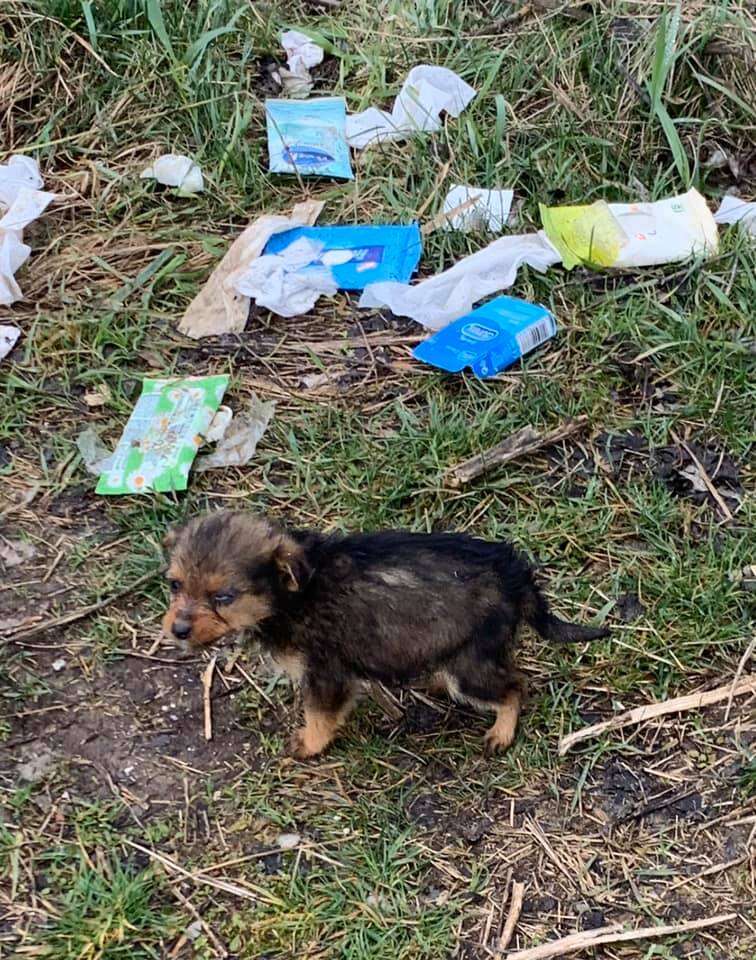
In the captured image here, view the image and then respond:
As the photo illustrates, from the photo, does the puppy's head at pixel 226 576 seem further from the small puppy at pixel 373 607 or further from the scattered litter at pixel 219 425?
the scattered litter at pixel 219 425

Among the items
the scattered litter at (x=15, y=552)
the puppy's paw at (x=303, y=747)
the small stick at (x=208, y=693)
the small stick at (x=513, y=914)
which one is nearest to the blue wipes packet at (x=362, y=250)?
the scattered litter at (x=15, y=552)

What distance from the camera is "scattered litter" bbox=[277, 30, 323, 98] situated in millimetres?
6309

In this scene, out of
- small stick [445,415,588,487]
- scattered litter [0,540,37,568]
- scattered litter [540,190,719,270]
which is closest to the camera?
scattered litter [0,540,37,568]

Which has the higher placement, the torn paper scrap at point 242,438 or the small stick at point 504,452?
the torn paper scrap at point 242,438

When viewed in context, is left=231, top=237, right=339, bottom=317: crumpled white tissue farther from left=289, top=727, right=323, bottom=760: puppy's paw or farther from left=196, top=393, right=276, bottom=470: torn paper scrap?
left=289, top=727, right=323, bottom=760: puppy's paw

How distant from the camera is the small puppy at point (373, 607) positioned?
337cm

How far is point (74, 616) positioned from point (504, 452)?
1.64 metres

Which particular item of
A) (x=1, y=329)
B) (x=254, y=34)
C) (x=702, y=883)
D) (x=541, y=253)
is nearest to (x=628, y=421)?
(x=541, y=253)

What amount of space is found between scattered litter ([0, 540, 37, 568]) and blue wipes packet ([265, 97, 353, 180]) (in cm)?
248

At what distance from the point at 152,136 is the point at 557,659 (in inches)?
140

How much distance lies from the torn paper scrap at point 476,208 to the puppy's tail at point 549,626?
2480 mm

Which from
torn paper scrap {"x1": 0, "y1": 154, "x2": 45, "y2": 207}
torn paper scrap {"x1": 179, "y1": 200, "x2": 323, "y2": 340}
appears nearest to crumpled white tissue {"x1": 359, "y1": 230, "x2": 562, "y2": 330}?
torn paper scrap {"x1": 179, "y1": 200, "x2": 323, "y2": 340}

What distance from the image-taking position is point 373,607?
3463mm

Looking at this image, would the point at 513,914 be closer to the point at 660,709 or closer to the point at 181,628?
the point at 660,709
